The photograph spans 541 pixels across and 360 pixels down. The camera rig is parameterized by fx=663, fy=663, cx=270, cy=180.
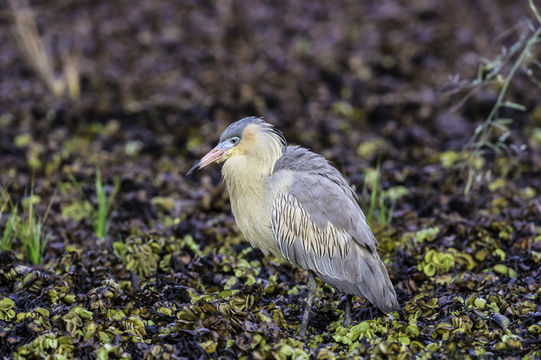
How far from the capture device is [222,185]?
641cm

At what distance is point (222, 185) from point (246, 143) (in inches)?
74.7

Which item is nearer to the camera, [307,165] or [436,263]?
[307,165]

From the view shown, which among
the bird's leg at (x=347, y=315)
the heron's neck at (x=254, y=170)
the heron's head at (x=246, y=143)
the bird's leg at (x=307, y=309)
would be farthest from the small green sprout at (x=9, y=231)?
the bird's leg at (x=347, y=315)

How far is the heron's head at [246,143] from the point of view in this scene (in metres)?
4.53

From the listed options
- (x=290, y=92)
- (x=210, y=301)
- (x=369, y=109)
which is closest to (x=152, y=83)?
(x=290, y=92)

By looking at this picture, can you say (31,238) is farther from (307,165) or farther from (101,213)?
(307,165)

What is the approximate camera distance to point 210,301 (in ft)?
14.1

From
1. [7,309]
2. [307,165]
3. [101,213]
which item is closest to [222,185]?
[101,213]

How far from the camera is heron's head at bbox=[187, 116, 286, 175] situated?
4531mm

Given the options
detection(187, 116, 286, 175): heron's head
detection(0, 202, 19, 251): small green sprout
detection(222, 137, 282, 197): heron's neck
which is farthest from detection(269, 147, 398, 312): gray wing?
detection(0, 202, 19, 251): small green sprout

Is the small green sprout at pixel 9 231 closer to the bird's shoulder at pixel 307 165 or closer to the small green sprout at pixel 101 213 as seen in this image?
the small green sprout at pixel 101 213

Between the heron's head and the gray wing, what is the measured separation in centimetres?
25

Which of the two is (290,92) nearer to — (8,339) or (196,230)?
(196,230)

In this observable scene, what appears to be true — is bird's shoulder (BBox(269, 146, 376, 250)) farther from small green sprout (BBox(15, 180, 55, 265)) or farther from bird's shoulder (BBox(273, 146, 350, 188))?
small green sprout (BBox(15, 180, 55, 265))
